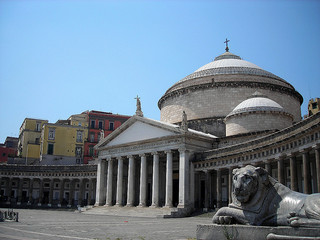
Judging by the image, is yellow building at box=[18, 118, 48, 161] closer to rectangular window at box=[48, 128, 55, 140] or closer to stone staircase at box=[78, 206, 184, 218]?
rectangular window at box=[48, 128, 55, 140]

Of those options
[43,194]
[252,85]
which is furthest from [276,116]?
[43,194]

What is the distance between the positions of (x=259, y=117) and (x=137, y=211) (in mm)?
17581

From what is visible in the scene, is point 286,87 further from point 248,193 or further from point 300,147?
point 248,193

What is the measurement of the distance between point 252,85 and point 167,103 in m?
13.7

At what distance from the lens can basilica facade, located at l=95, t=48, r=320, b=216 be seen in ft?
103

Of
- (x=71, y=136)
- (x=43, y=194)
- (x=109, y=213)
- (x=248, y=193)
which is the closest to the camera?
(x=248, y=193)

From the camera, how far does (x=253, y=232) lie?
8.79 metres

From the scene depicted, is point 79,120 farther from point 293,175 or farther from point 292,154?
point 293,175

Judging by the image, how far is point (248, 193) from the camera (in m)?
9.44

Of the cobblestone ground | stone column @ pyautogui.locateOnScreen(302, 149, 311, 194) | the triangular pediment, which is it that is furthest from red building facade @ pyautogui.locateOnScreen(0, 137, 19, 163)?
stone column @ pyautogui.locateOnScreen(302, 149, 311, 194)

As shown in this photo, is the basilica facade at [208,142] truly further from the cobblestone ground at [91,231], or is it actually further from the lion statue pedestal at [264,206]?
the lion statue pedestal at [264,206]

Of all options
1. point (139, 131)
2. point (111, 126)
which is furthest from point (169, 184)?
point (111, 126)

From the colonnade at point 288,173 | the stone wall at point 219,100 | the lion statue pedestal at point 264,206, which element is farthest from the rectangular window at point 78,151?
the lion statue pedestal at point 264,206

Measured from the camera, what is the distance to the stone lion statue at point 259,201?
29.3ft
